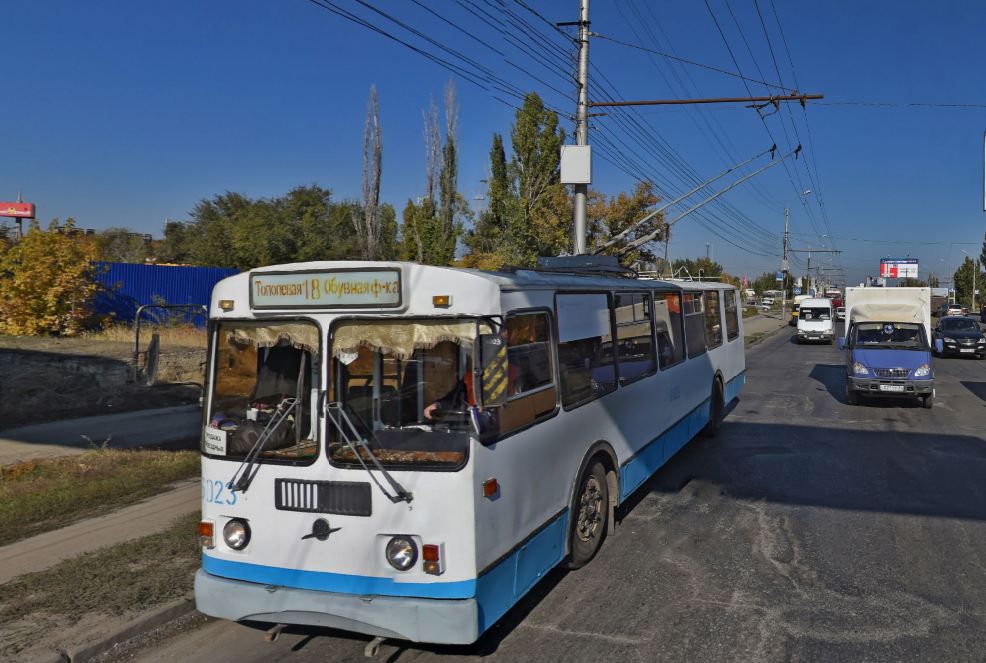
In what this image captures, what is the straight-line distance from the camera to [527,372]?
5.04 meters

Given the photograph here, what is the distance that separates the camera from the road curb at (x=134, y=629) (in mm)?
A: 4527

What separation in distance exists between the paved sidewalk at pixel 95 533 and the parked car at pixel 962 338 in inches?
1102

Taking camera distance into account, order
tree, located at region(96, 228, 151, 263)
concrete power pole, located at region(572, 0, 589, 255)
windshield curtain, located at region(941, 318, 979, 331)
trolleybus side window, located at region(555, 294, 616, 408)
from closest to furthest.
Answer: trolleybus side window, located at region(555, 294, 616, 408) → concrete power pole, located at region(572, 0, 589, 255) → windshield curtain, located at region(941, 318, 979, 331) → tree, located at region(96, 228, 151, 263)

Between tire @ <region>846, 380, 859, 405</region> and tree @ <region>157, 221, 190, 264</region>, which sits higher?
tree @ <region>157, 221, 190, 264</region>

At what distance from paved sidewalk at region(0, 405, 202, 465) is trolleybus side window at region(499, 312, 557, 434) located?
714cm

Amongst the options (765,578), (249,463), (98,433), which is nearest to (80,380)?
(98,433)

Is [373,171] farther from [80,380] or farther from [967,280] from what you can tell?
[967,280]

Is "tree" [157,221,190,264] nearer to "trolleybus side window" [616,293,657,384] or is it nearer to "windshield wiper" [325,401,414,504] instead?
"trolleybus side window" [616,293,657,384]

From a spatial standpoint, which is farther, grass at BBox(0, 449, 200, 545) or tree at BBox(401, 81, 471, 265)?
tree at BBox(401, 81, 471, 265)

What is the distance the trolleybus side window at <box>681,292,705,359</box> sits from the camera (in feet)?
33.3

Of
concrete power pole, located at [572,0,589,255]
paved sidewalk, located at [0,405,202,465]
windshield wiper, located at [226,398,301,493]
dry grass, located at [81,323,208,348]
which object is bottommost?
paved sidewalk, located at [0,405,202,465]

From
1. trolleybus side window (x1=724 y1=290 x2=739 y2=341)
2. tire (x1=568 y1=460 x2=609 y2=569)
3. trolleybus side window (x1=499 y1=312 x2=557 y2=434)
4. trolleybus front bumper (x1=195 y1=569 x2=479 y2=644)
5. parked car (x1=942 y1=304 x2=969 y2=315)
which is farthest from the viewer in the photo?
parked car (x1=942 y1=304 x2=969 y2=315)

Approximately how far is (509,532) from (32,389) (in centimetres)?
1202

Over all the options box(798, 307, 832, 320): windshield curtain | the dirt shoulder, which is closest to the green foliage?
the dirt shoulder
